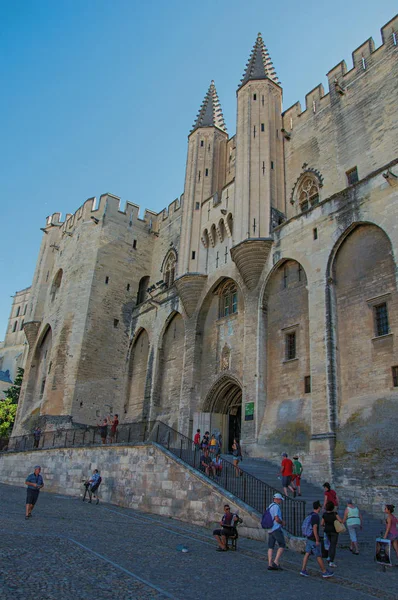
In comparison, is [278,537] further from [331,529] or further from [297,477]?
[297,477]

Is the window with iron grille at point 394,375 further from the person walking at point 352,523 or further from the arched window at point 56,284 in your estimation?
the arched window at point 56,284

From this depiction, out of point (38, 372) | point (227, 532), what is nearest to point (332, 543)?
point (227, 532)

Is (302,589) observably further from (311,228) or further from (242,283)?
(242,283)

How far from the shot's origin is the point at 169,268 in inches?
1192

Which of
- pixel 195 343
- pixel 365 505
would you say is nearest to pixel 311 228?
pixel 195 343

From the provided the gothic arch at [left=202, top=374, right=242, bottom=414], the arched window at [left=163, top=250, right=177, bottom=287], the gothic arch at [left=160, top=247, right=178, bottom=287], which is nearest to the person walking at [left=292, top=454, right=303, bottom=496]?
Answer: the gothic arch at [left=202, top=374, right=242, bottom=414]

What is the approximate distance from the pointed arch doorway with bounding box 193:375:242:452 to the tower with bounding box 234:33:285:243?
6.78 m

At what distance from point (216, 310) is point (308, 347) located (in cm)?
666

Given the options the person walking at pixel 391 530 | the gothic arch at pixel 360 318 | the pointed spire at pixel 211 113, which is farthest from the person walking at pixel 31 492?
the pointed spire at pixel 211 113

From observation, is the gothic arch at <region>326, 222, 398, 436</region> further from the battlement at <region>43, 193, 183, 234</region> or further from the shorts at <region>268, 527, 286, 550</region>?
the battlement at <region>43, 193, 183, 234</region>

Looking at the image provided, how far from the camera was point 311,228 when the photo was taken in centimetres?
1805

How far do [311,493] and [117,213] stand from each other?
23586 millimetres

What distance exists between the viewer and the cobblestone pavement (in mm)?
5734

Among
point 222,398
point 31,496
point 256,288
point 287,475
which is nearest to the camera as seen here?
point 31,496
